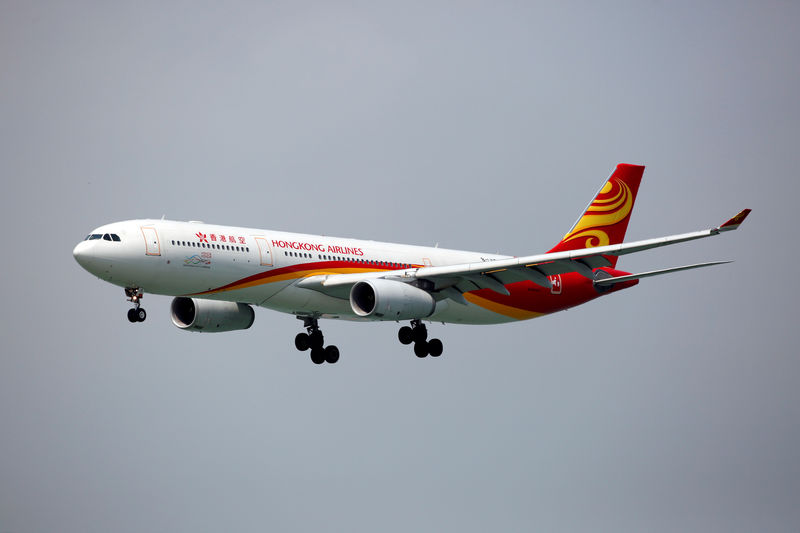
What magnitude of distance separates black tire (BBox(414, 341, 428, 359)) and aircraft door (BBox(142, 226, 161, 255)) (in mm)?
14245

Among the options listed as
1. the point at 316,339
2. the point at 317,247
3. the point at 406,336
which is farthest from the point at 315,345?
the point at 317,247

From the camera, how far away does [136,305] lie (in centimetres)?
4203

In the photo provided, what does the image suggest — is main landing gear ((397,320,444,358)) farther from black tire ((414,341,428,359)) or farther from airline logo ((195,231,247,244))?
airline logo ((195,231,247,244))

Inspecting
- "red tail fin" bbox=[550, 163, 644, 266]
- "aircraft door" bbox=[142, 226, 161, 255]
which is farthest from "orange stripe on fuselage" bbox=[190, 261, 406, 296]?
"red tail fin" bbox=[550, 163, 644, 266]

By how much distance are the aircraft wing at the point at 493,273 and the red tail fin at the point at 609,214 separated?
8.09 metres

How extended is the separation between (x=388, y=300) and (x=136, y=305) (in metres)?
10.2

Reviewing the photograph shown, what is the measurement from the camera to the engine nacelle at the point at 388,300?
147ft

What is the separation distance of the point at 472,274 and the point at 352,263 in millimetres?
5524

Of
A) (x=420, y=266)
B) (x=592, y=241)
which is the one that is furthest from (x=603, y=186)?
(x=420, y=266)

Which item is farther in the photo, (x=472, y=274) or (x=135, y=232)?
(x=472, y=274)

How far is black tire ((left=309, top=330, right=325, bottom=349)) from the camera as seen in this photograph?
5128cm

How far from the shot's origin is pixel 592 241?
55.7 metres

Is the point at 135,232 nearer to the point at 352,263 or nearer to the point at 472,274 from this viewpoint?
the point at 352,263

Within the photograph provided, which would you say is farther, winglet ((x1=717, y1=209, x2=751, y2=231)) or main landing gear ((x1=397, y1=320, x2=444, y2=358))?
main landing gear ((x1=397, y1=320, x2=444, y2=358))
